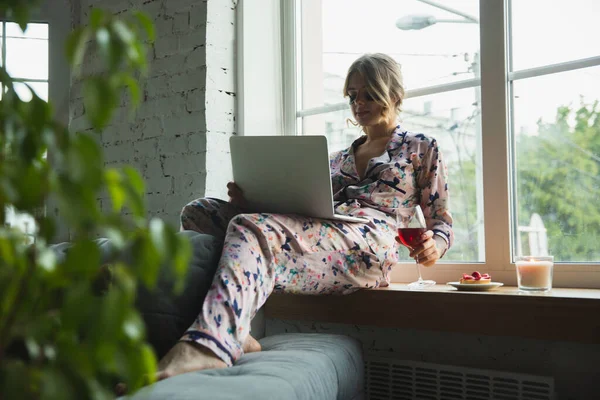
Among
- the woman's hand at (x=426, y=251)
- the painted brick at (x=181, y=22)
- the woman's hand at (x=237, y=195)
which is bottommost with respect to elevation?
the woman's hand at (x=426, y=251)

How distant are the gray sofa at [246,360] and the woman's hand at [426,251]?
0.36 meters

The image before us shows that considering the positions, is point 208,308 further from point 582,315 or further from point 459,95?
point 459,95

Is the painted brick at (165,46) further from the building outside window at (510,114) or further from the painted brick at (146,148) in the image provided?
the building outside window at (510,114)

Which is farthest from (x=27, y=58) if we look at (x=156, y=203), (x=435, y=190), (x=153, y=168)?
(x=435, y=190)

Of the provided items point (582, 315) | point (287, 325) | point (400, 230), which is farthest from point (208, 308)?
point (287, 325)

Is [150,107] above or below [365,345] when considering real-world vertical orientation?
above

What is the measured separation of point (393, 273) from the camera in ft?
7.84

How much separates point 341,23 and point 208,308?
1.70 metres

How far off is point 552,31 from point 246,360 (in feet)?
4.90

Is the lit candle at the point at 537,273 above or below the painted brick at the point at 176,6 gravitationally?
below

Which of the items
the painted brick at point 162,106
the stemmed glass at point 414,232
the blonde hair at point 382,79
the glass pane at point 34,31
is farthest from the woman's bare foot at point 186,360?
the glass pane at point 34,31

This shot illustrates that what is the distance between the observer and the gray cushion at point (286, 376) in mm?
1140

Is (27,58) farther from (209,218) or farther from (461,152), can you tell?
(461,152)

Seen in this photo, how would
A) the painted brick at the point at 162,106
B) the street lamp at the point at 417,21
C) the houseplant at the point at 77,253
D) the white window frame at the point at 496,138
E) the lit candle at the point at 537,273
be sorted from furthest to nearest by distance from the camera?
the painted brick at the point at 162,106, the street lamp at the point at 417,21, the white window frame at the point at 496,138, the lit candle at the point at 537,273, the houseplant at the point at 77,253
